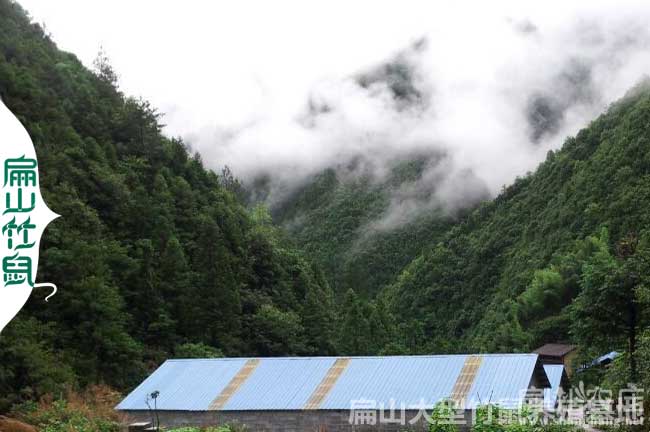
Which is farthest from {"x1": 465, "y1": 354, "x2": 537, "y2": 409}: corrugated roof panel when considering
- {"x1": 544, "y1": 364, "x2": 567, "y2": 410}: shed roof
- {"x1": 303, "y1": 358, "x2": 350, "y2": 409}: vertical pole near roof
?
{"x1": 303, "y1": 358, "x2": 350, "y2": 409}: vertical pole near roof

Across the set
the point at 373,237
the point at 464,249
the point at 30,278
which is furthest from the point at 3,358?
the point at 373,237

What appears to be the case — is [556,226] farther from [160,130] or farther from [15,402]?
[15,402]

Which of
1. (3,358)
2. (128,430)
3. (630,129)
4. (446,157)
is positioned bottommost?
(128,430)

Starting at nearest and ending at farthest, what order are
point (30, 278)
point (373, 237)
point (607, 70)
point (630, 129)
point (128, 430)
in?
point (30, 278) < point (128, 430) < point (630, 129) < point (373, 237) < point (607, 70)

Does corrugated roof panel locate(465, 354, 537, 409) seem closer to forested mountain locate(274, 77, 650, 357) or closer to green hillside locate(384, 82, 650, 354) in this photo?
forested mountain locate(274, 77, 650, 357)

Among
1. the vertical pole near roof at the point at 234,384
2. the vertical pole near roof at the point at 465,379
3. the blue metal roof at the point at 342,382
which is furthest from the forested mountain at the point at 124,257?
the vertical pole near roof at the point at 465,379

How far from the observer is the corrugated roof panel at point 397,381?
70.6 feet

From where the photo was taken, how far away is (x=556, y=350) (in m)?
54.6

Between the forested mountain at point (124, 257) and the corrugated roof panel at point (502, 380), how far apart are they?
16.0m

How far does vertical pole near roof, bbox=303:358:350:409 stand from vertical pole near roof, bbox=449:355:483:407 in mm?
3876

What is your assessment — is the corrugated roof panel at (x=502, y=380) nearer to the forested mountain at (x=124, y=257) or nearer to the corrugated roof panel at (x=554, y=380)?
the corrugated roof panel at (x=554, y=380)

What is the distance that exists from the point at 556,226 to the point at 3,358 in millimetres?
64848

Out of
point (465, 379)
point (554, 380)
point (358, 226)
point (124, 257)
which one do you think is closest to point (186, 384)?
point (465, 379)

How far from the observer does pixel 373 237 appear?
129 metres
